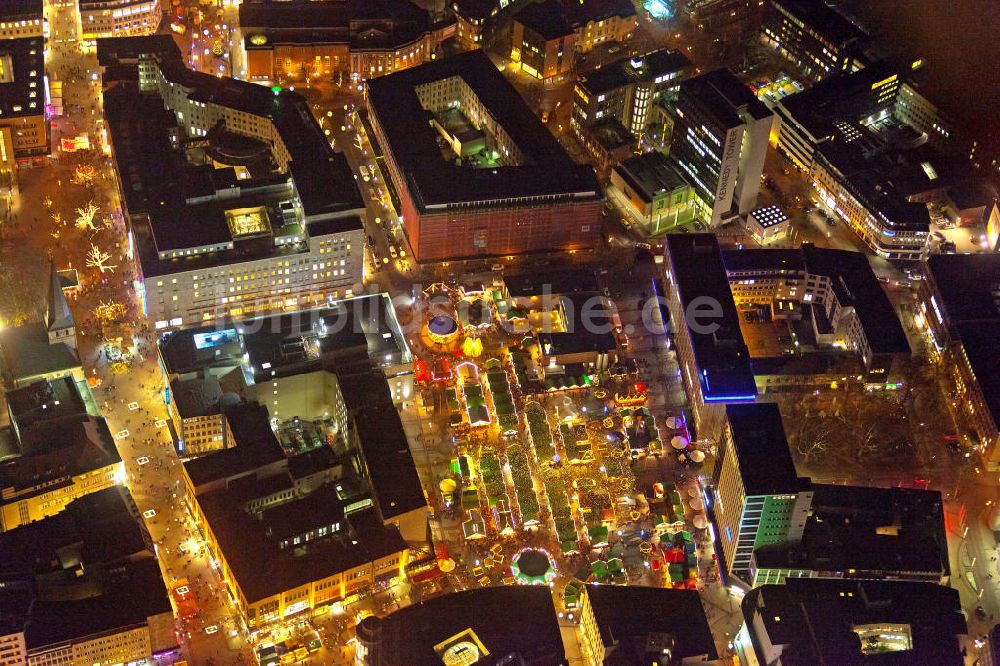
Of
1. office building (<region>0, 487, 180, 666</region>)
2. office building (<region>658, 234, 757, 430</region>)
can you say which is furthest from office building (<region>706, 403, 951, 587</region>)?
office building (<region>0, 487, 180, 666</region>)

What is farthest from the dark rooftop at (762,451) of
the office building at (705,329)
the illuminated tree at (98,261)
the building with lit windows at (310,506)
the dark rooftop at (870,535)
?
the illuminated tree at (98,261)

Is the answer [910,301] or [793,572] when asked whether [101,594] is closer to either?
[793,572]

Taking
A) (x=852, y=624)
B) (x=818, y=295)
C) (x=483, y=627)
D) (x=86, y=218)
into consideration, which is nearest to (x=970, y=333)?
(x=818, y=295)

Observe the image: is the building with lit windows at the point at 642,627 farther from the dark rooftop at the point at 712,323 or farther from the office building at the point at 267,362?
the office building at the point at 267,362

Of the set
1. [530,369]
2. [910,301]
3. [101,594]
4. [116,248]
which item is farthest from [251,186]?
[910,301]

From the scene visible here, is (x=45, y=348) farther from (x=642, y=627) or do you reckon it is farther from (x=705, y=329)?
(x=705, y=329)
